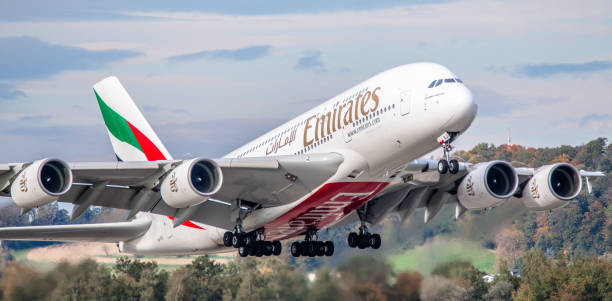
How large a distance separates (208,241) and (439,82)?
1156 cm

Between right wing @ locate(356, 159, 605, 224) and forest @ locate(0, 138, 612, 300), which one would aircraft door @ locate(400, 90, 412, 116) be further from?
right wing @ locate(356, 159, 605, 224)

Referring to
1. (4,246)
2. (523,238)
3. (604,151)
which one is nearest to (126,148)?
(4,246)

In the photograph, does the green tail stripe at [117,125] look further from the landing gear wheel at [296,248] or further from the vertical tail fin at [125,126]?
the landing gear wheel at [296,248]

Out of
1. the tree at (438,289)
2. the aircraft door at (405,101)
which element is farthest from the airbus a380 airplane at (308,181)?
the tree at (438,289)

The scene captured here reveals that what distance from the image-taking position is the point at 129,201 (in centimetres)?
2902

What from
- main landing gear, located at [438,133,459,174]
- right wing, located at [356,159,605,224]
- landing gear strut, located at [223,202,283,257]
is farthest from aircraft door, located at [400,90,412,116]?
landing gear strut, located at [223,202,283,257]

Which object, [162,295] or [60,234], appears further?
[162,295]

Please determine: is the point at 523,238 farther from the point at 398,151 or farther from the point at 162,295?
the point at 398,151

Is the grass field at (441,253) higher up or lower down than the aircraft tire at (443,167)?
lower down

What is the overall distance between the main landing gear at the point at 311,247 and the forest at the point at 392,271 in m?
2.30

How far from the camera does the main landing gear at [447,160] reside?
2420cm

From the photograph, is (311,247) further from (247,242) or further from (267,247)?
(247,242)

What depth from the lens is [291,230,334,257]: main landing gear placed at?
32.4 meters

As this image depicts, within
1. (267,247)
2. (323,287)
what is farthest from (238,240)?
(323,287)
